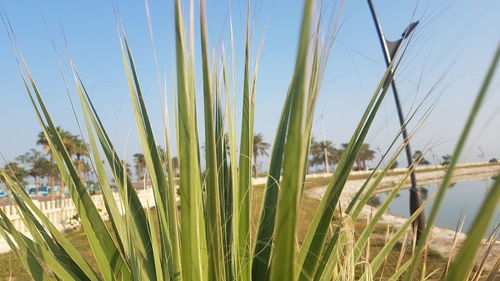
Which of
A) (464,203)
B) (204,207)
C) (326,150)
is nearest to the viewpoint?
(204,207)

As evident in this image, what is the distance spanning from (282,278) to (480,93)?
0.33m

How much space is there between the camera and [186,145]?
2.27ft

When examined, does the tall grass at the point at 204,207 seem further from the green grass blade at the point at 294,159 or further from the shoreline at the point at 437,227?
the shoreline at the point at 437,227

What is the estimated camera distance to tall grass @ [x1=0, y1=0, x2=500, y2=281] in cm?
58

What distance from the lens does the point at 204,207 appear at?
1.06 metres

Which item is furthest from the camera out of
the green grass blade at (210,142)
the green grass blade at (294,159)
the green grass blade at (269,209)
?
the green grass blade at (269,209)

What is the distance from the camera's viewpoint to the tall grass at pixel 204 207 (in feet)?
1.91

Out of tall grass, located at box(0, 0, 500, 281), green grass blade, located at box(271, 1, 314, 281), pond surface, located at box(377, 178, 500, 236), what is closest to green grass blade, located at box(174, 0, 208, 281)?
tall grass, located at box(0, 0, 500, 281)

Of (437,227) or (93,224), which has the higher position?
(93,224)

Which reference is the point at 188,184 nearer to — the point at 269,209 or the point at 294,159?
the point at 294,159

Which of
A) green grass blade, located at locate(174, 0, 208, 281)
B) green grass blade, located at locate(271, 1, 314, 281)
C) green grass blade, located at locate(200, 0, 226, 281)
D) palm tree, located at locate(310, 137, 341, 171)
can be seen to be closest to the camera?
green grass blade, located at locate(271, 1, 314, 281)

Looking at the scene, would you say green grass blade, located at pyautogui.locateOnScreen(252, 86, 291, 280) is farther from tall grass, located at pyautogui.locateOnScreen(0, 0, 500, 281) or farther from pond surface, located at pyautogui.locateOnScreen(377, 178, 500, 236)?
pond surface, located at pyautogui.locateOnScreen(377, 178, 500, 236)

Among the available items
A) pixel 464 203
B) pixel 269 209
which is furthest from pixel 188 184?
pixel 464 203

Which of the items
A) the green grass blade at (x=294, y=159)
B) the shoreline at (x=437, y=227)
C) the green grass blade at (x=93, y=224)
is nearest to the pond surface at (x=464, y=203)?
the shoreline at (x=437, y=227)
